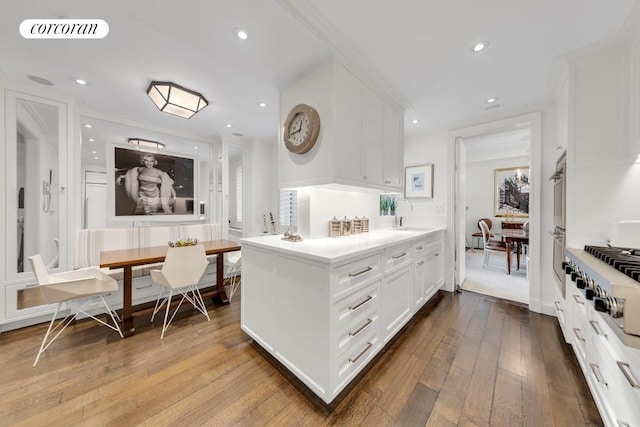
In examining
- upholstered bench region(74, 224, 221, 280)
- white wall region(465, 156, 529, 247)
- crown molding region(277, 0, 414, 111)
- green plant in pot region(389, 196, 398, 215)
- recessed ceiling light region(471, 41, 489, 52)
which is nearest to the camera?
crown molding region(277, 0, 414, 111)

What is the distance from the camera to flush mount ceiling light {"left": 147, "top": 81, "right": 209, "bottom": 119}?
215cm

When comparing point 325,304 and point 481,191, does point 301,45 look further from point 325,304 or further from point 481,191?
point 481,191

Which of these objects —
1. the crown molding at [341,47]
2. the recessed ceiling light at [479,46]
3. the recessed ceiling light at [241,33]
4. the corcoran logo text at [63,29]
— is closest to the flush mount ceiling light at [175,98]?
the corcoran logo text at [63,29]

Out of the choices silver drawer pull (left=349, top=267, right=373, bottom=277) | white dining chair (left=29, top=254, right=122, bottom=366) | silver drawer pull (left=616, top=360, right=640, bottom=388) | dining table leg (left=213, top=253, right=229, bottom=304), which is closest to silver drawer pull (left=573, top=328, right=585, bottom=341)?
silver drawer pull (left=616, top=360, right=640, bottom=388)

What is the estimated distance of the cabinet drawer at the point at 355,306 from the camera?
1.38 meters

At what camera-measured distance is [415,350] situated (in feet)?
6.30

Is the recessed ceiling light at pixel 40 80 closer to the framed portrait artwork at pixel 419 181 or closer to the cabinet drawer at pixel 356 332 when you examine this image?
the cabinet drawer at pixel 356 332

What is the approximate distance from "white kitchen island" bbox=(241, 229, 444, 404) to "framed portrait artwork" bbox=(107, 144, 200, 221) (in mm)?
2215

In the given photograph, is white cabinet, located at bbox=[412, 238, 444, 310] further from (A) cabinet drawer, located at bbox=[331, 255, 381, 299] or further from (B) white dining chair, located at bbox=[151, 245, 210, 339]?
(B) white dining chair, located at bbox=[151, 245, 210, 339]

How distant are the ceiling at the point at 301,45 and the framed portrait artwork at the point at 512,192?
A: 3.99 meters

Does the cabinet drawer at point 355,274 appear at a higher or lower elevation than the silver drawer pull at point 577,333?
higher

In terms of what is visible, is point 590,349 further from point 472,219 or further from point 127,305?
point 472,219

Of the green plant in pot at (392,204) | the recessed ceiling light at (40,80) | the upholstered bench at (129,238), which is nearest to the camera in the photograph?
the recessed ceiling light at (40,80)

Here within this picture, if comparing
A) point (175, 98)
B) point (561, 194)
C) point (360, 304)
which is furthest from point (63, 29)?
point (561, 194)
